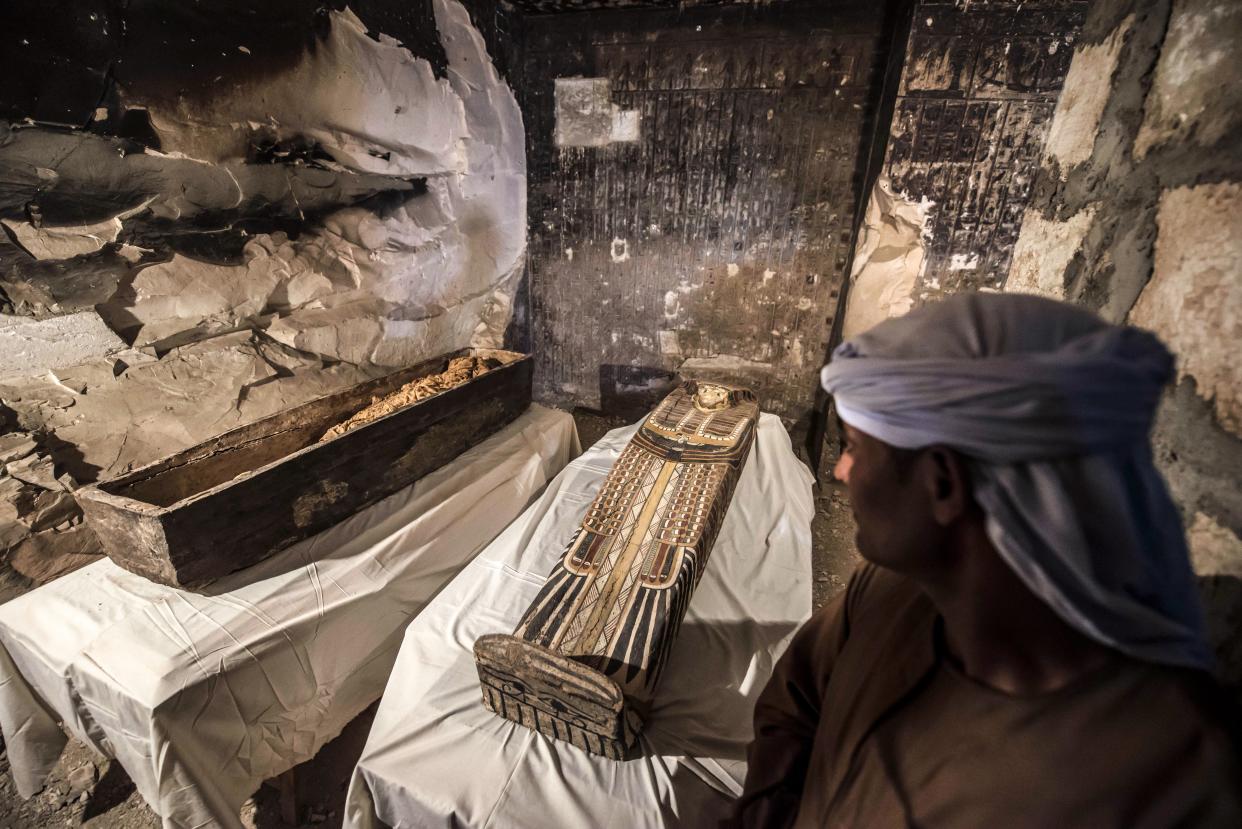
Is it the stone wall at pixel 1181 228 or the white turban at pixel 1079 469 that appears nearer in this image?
the white turban at pixel 1079 469

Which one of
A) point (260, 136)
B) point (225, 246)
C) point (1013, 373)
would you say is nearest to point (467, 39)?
point (260, 136)

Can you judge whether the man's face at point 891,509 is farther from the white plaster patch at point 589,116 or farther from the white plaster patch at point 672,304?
the white plaster patch at point 589,116

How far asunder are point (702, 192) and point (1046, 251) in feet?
9.88

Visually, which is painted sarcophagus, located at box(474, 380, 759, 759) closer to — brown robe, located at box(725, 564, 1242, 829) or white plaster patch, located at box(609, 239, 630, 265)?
brown robe, located at box(725, 564, 1242, 829)

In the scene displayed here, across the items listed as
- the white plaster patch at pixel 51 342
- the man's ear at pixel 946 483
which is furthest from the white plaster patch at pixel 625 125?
the man's ear at pixel 946 483

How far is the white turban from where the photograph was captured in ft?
1.81

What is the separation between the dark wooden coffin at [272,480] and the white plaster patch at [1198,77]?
2.57 meters

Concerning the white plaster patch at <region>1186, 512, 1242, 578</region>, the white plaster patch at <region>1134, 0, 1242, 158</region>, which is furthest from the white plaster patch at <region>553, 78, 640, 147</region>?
the white plaster patch at <region>1186, 512, 1242, 578</region>

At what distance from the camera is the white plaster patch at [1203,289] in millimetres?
652

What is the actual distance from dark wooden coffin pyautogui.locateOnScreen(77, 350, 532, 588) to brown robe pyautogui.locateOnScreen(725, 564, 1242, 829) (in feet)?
6.25

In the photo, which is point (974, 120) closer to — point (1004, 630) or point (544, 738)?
point (1004, 630)

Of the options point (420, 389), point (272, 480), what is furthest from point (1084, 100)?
point (420, 389)

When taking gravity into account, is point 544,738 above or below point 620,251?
below

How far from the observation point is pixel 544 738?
1.46m
